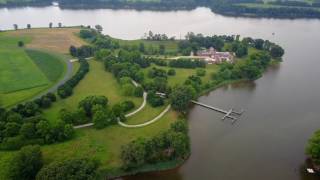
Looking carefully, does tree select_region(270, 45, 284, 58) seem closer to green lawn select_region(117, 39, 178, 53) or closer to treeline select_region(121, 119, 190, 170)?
green lawn select_region(117, 39, 178, 53)

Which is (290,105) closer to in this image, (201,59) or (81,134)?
(201,59)

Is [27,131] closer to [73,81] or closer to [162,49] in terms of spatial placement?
[73,81]

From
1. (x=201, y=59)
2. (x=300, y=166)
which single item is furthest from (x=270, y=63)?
(x=300, y=166)

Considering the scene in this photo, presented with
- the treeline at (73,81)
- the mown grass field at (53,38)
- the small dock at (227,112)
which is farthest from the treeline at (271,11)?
the small dock at (227,112)

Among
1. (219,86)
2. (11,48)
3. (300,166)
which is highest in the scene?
(11,48)

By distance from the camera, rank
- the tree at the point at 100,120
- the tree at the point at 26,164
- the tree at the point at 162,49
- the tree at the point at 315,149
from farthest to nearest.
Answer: the tree at the point at 162,49 → the tree at the point at 100,120 → the tree at the point at 315,149 → the tree at the point at 26,164

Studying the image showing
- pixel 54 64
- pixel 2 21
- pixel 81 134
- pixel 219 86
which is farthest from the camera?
pixel 2 21

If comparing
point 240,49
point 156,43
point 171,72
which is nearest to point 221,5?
point 156,43

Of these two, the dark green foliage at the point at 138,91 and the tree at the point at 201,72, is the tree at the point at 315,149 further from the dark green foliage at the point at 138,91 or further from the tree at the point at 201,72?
the tree at the point at 201,72
